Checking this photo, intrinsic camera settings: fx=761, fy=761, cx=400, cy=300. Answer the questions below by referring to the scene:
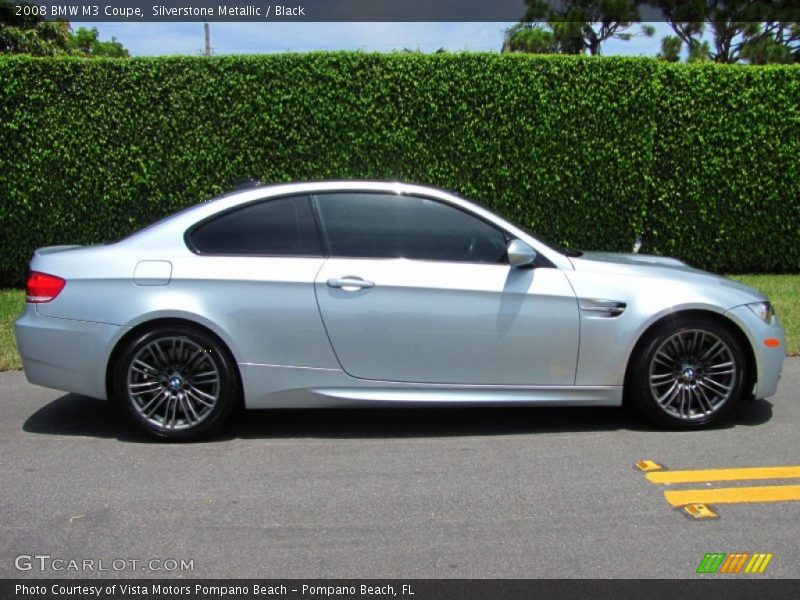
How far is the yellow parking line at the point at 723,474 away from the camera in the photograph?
4.03m

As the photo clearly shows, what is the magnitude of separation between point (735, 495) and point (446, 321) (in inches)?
70.3

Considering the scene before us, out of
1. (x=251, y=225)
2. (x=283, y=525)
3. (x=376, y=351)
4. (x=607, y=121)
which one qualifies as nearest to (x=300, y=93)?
(x=607, y=121)

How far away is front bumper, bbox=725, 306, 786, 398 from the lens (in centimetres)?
472

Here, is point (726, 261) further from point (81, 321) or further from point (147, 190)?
point (81, 321)

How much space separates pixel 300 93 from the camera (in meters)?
9.15

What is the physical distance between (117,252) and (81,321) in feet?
1.52

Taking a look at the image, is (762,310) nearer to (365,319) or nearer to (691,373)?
(691,373)

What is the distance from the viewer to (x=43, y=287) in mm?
4633

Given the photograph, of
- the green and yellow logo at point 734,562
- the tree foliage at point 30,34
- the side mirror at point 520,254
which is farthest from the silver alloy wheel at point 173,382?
the tree foliage at point 30,34

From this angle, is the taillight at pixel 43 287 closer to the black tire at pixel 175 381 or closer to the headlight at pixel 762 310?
the black tire at pixel 175 381

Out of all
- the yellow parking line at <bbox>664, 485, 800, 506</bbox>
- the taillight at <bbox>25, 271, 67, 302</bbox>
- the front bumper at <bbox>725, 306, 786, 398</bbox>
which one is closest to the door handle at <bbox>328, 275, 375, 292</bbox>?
the taillight at <bbox>25, 271, 67, 302</bbox>

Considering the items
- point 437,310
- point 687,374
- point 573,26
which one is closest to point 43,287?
point 437,310
